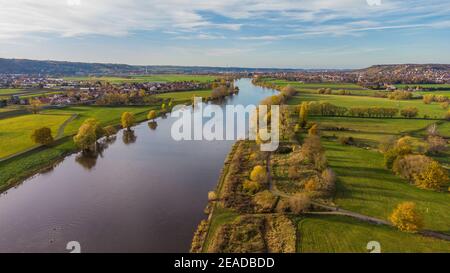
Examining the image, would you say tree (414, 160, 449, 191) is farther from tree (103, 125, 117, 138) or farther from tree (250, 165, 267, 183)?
tree (103, 125, 117, 138)

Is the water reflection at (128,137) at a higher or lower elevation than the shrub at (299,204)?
higher

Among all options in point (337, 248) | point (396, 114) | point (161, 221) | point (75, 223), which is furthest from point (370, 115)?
point (75, 223)

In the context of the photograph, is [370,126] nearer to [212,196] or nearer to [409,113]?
[409,113]

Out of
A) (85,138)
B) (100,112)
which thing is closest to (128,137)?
(85,138)

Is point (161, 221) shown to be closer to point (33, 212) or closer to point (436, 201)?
point (33, 212)

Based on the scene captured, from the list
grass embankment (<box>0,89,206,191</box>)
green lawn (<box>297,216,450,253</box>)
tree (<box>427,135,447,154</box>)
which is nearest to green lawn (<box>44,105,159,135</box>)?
grass embankment (<box>0,89,206,191</box>)

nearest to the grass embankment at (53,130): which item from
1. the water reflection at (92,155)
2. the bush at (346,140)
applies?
the water reflection at (92,155)

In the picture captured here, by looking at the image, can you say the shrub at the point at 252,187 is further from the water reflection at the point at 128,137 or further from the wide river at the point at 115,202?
the water reflection at the point at 128,137
